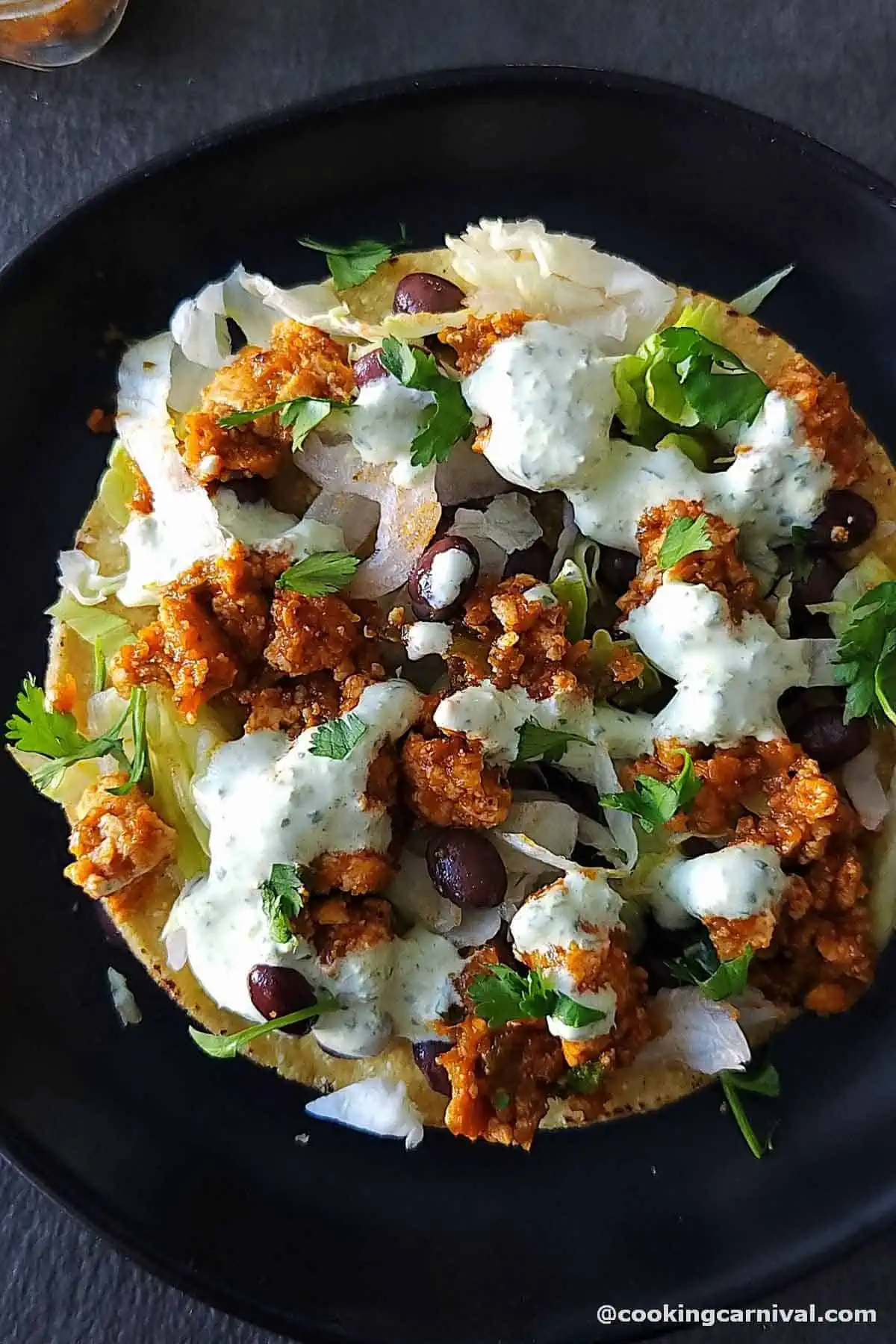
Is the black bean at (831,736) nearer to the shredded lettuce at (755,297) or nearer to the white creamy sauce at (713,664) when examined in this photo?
the white creamy sauce at (713,664)

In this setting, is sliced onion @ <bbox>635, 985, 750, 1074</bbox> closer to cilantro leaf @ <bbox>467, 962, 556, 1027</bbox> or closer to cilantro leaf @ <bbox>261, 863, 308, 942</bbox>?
cilantro leaf @ <bbox>467, 962, 556, 1027</bbox>

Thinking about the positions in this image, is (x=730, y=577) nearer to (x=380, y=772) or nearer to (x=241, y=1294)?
(x=380, y=772)

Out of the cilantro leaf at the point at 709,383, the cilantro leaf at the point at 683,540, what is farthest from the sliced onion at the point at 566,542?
the cilantro leaf at the point at 709,383

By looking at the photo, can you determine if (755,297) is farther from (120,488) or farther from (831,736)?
(120,488)

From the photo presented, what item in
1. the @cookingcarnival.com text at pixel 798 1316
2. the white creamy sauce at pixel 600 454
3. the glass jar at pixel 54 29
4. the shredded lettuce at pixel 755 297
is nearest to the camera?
the white creamy sauce at pixel 600 454

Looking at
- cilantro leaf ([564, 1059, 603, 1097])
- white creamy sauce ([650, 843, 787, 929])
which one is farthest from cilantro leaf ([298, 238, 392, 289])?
cilantro leaf ([564, 1059, 603, 1097])

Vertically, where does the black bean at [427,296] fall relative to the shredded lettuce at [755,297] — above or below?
above

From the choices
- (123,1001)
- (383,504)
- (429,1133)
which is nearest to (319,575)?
(383,504)
